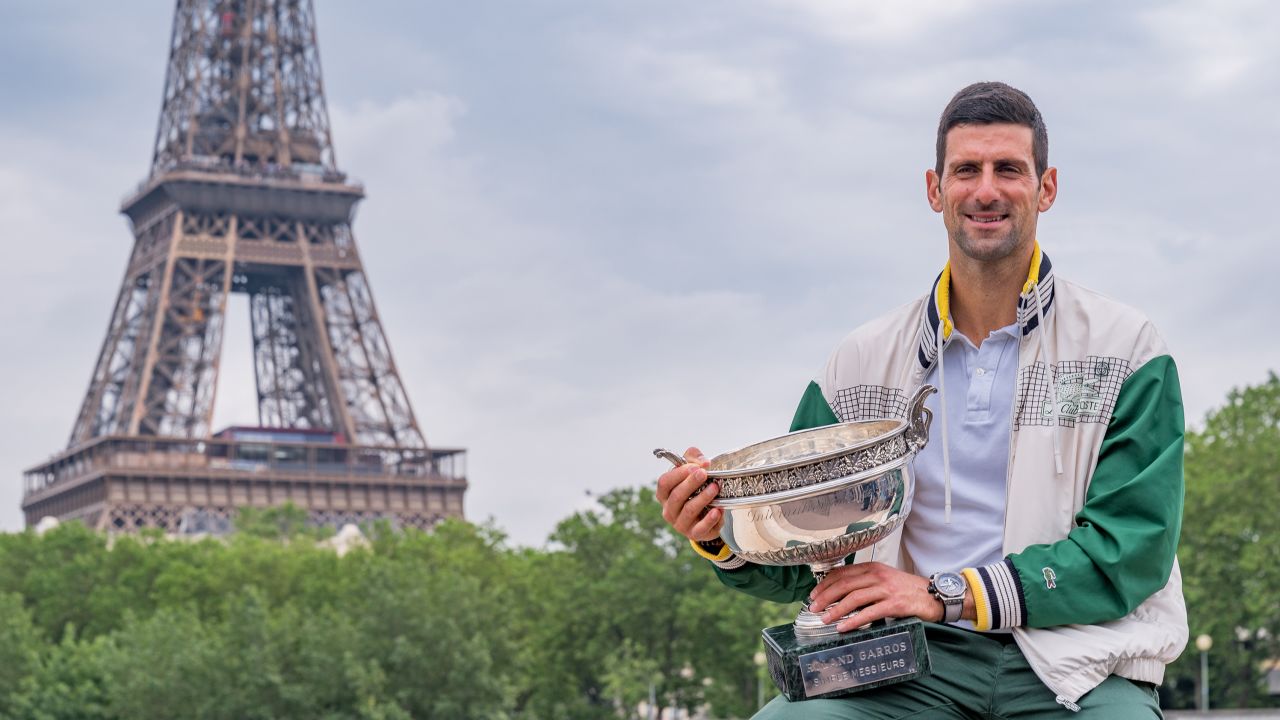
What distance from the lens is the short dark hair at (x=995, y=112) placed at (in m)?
4.27

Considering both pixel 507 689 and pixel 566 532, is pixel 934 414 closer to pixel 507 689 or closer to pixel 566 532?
pixel 507 689

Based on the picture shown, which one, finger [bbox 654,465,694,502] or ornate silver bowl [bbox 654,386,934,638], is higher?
finger [bbox 654,465,694,502]

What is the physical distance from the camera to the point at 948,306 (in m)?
4.51

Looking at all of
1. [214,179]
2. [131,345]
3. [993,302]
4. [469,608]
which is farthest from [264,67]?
[993,302]

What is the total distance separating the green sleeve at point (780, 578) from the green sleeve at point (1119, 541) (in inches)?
22.0

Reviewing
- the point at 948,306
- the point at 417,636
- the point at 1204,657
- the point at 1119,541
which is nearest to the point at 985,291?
the point at 948,306

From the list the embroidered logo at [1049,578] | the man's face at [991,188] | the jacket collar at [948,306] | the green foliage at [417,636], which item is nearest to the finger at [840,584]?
the embroidered logo at [1049,578]

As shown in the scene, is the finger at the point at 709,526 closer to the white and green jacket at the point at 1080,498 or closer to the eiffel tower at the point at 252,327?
the white and green jacket at the point at 1080,498

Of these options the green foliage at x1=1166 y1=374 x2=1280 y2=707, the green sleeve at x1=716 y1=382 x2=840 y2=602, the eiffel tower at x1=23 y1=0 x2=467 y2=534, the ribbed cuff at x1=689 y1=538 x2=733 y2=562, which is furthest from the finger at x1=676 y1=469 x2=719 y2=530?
the eiffel tower at x1=23 y1=0 x2=467 y2=534

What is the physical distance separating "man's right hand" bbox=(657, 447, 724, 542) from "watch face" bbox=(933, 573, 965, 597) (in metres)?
0.49

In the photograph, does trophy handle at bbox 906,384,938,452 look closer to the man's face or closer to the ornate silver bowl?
the ornate silver bowl

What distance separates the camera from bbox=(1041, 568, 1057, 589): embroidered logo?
4059mm

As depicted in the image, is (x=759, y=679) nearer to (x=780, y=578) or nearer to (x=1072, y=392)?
(x=780, y=578)

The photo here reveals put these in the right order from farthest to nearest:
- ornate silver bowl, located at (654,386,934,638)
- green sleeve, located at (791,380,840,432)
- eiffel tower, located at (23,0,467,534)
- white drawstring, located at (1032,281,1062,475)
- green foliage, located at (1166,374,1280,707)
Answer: eiffel tower, located at (23,0,467,534) < green foliage, located at (1166,374,1280,707) < green sleeve, located at (791,380,840,432) < white drawstring, located at (1032,281,1062,475) < ornate silver bowl, located at (654,386,934,638)
